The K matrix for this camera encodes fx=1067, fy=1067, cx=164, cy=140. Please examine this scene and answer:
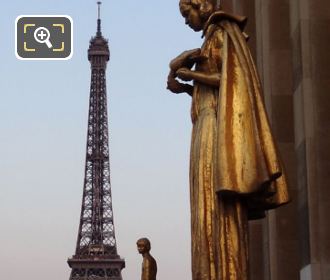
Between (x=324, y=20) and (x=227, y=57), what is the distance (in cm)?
638

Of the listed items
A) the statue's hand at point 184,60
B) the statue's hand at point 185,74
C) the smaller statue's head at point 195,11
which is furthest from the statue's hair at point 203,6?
the statue's hand at point 185,74

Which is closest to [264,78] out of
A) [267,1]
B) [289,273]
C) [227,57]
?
[267,1]

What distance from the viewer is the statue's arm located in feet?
28.6

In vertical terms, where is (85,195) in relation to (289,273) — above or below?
above

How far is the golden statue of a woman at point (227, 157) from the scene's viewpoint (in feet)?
Answer: 26.8

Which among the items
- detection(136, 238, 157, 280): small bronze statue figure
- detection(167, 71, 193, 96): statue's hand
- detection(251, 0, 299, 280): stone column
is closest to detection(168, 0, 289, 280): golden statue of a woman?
detection(167, 71, 193, 96): statue's hand

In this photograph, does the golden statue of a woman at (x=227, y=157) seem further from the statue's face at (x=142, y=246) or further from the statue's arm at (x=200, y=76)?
the statue's face at (x=142, y=246)

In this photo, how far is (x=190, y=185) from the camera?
8.73 metres

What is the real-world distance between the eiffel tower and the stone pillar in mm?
110618

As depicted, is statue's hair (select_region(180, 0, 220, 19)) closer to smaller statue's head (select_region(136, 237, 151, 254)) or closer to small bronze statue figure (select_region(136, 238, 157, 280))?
small bronze statue figure (select_region(136, 238, 157, 280))

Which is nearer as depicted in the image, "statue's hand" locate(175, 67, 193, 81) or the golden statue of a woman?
the golden statue of a woman

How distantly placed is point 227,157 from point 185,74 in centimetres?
104

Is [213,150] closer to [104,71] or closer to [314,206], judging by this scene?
[314,206]

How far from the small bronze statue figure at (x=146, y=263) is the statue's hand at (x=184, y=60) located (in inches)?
211
